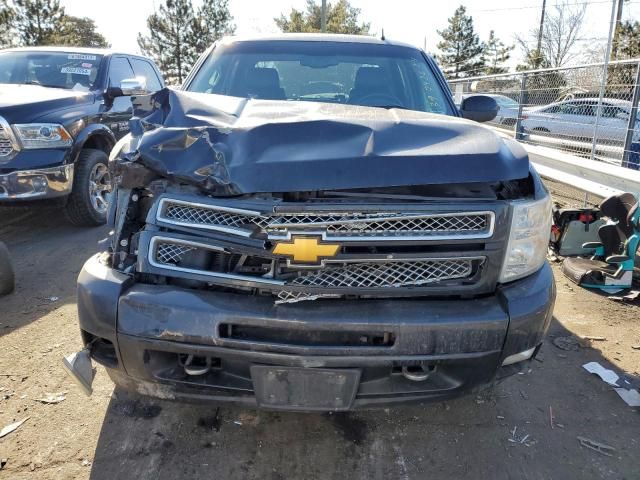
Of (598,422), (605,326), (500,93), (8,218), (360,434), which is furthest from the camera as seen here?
(500,93)

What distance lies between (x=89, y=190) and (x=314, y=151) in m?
4.13

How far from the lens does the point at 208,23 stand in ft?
112

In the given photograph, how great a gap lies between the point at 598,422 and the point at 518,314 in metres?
1.12

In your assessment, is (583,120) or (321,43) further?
(583,120)

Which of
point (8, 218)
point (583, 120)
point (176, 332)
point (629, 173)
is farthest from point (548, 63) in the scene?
point (176, 332)

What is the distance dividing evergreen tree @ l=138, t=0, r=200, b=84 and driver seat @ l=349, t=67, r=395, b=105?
106 feet

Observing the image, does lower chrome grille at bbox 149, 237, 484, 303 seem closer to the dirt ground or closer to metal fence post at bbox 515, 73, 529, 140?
the dirt ground

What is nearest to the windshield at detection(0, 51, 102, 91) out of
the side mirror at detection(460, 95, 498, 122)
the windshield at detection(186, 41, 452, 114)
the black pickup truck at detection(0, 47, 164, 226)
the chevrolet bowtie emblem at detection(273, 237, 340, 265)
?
the black pickup truck at detection(0, 47, 164, 226)

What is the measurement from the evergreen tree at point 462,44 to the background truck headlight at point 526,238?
46.5 meters

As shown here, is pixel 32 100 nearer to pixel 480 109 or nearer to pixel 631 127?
pixel 480 109

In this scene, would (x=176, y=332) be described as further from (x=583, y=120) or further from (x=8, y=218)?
(x=583, y=120)

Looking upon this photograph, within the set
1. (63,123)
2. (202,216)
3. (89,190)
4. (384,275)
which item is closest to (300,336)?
(384,275)

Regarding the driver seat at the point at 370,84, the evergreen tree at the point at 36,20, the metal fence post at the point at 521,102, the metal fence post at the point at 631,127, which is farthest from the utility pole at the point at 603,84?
the evergreen tree at the point at 36,20

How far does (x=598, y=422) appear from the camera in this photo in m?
2.59
